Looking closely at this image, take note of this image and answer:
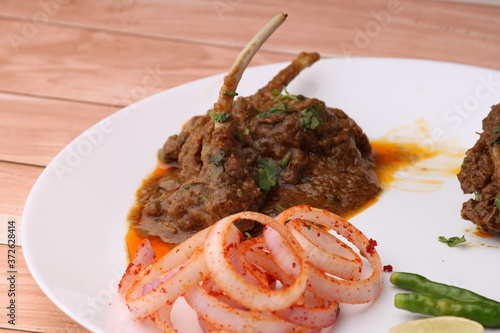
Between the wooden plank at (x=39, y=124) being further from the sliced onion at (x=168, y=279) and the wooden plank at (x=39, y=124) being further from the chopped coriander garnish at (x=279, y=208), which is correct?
the sliced onion at (x=168, y=279)

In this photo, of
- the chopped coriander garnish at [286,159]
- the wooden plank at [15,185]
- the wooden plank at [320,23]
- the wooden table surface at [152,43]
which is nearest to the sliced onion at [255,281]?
the chopped coriander garnish at [286,159]

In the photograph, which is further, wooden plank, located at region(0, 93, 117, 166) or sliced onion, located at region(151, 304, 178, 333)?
wooden plank, located at region(0, 93, 117, 166)

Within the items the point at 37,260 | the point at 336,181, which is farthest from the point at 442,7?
the point at 37,260

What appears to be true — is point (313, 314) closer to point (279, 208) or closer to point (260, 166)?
point (279, 208)

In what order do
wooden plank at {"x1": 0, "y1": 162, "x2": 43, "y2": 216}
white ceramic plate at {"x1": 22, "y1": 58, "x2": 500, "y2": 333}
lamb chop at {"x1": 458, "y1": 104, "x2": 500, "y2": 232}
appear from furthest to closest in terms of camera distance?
wooden plank at {"x1": 0, "y1": 162, "x2": 43, "y2": 216}
lamb chop at {"x1": 458, "y1": 104, "x2": 500, "y2": 232}
white ceramic plate at {"x1": 22, "y1": 58, "x2": 500, "y2": 333}

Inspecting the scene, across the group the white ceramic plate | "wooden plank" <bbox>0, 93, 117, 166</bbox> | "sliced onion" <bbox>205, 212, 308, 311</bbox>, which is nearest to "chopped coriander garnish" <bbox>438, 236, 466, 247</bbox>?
the white ceramic plate

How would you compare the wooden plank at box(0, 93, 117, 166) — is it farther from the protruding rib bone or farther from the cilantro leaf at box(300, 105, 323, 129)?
the cilantro leaf at box(300, 105, 323, 129)

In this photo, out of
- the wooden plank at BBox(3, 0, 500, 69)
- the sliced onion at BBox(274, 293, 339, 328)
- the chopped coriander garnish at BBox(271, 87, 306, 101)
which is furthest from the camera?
the wooden plank at BBox(3, 0, 500, 69)
